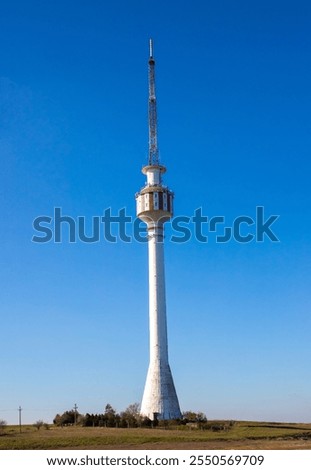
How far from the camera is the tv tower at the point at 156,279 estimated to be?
82938 mm

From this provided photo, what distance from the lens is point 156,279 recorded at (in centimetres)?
8562

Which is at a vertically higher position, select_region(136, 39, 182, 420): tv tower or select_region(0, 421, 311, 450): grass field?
select_region(136, 39, 182, 420): tv tower

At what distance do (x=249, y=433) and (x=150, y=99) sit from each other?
48094 mm

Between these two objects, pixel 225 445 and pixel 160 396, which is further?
pixel 160 396

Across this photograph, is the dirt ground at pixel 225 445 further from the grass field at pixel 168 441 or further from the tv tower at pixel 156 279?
the tv tower at pixel 156 279

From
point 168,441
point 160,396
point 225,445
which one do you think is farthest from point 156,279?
point 225,445

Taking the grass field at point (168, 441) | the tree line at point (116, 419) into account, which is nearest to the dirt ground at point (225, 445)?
the grass field at point (168, 441)

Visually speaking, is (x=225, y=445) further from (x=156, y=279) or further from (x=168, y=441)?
(x=156, y=279)

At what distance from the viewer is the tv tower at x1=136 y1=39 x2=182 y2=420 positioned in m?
82.9

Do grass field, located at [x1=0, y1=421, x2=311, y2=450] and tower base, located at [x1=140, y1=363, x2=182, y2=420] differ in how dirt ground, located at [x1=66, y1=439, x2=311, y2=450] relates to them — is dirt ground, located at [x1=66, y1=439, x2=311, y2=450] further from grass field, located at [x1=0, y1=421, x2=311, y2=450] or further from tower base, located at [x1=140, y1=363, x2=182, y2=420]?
tower base, located at [x1=140, y1=363, x2=182, y2=420]

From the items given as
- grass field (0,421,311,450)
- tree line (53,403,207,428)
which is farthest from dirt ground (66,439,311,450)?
tree line (53,403,207,428)

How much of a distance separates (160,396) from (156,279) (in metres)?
15.2
